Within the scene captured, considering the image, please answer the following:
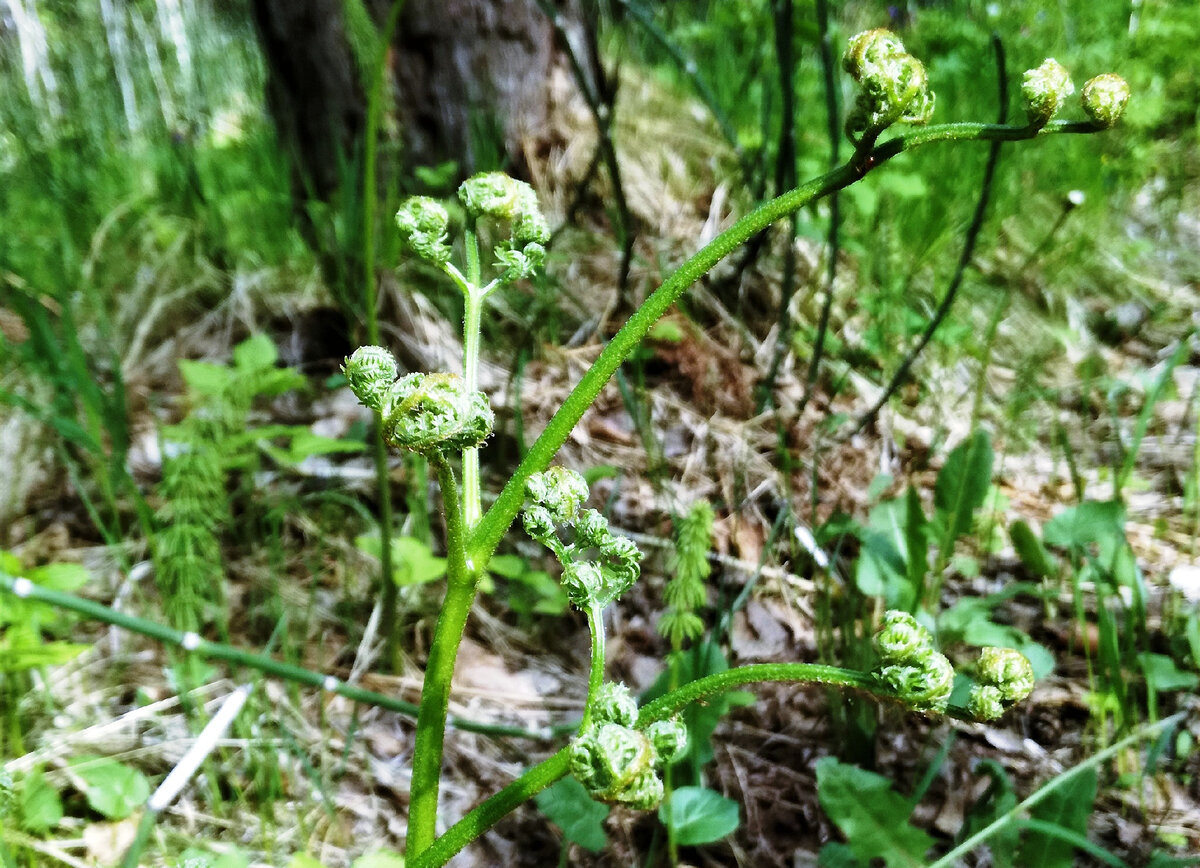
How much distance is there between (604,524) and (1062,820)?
0.82 meters

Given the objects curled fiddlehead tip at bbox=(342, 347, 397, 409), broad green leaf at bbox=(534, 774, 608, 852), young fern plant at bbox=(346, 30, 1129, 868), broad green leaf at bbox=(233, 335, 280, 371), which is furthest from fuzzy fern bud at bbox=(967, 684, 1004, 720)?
broad green leaf at bbox=(233, 335, 280, 371)

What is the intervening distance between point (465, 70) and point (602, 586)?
6.83ft

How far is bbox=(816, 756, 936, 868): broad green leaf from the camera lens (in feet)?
3.53

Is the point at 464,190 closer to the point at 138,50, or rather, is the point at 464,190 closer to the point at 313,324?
the point at 313,324

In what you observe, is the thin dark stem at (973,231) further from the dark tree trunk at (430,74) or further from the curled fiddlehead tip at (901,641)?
the dark tree trunk at (430,74)

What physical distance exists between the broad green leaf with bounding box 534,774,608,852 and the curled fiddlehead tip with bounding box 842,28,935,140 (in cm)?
83

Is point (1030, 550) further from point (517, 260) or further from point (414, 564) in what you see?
point (517, 260)

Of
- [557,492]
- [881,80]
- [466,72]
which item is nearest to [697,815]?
[557,492]

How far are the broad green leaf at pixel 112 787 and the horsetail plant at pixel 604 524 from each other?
705 millimetres

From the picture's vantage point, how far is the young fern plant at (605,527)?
22.3 inches

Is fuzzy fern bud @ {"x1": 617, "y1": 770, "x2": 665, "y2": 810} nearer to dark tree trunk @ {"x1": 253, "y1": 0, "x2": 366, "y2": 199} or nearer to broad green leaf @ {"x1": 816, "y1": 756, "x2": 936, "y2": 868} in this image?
broad green leaf @ {"x1": 816, "y1": 756, "x2": 936, "y2": 868}

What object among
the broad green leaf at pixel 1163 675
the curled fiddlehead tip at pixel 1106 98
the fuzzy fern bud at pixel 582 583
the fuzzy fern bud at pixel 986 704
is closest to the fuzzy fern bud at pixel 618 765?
the fuzzy fern bud at pixel 582 583

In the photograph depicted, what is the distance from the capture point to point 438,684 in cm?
70

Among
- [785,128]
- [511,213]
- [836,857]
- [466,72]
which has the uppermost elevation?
[466,72]
